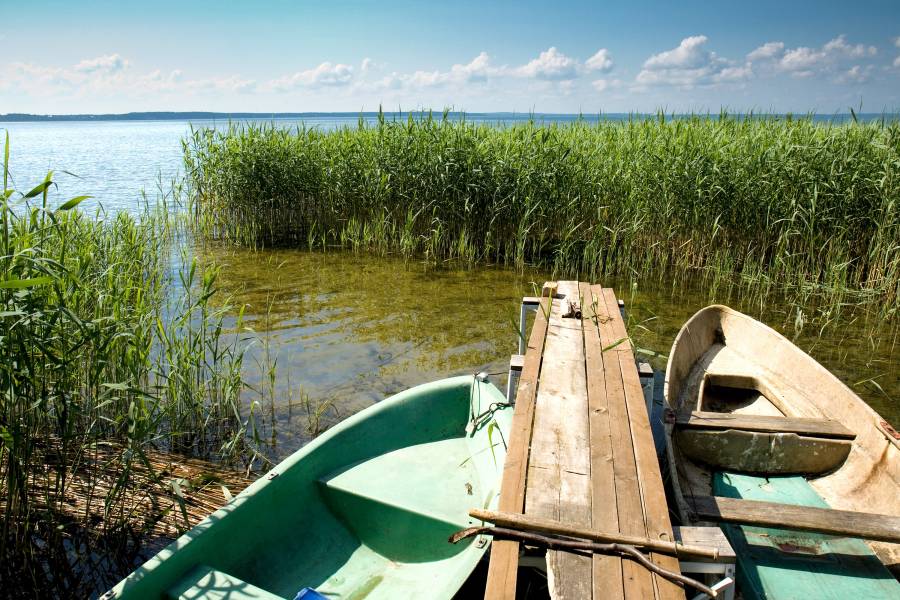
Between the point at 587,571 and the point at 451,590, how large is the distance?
1.90 feet

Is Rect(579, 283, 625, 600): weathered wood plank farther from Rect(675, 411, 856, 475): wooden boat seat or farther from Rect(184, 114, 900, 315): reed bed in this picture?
Rect(184, 114, 900, 315): reed bed

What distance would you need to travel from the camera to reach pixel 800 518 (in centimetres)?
271

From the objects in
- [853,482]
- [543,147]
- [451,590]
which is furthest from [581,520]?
[543,147]

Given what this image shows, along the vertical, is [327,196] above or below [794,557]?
above

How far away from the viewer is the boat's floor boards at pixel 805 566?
102 inches

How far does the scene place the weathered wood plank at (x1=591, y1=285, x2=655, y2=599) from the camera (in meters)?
1.87

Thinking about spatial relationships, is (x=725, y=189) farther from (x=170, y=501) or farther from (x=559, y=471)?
(x=170, y=501)

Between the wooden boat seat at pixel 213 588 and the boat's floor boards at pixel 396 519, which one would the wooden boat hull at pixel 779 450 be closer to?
the boat's floor boards at pixel 396 519

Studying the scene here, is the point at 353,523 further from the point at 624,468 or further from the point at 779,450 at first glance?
the point at 779,450

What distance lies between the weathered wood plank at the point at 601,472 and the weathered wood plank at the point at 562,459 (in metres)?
0.03

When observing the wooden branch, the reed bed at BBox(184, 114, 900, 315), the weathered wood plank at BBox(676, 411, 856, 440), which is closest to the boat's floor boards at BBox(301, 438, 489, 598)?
the wooden branch

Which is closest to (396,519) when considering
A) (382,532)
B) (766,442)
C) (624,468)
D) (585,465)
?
(382,532)

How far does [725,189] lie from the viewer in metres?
7.86

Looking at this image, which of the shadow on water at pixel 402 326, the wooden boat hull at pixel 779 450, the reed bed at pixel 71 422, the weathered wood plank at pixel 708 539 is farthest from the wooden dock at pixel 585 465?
the reed bed at pixel 71 422
